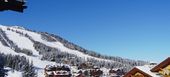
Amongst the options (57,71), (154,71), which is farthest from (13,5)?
(57,71)

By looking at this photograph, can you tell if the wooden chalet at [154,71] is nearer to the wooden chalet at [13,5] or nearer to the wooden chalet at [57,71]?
the wooden chalet at [13,5]

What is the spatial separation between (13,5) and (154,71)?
25.4m

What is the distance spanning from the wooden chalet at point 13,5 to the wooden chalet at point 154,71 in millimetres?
23483

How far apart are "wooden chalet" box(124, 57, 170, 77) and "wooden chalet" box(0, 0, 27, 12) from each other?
23.5 meters

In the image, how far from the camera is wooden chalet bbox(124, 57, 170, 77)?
3472 cm

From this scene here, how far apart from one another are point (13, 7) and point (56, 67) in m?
96.8

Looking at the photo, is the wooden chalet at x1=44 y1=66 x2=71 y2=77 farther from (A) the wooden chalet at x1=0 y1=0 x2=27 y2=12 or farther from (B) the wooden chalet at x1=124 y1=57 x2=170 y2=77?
(A) the wooden chalet at x1=0 y1=0 x2=27 y2=12

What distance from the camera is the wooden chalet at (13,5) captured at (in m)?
12.3

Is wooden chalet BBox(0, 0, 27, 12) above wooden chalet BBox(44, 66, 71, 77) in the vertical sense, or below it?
below

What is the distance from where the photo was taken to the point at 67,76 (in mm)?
106375

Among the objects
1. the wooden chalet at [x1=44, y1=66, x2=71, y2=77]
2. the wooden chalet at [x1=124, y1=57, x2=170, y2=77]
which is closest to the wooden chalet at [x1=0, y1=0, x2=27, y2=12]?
the wooden chalet at [x1=124, y1=57, x2=170, y2=77]

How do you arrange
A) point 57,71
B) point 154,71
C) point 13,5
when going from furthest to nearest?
point 57,71
point 154,71
point 13,5

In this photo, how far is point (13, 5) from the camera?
1247 cm

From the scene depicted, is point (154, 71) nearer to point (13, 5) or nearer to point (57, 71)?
point (13, 5)
